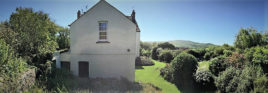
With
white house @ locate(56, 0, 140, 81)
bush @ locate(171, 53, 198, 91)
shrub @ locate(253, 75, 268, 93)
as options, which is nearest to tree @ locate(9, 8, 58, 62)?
white house @ locate(56, 0, 140, 81)

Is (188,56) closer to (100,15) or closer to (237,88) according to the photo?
(237,88)

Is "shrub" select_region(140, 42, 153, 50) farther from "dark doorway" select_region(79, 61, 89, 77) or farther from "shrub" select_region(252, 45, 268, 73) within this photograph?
"shrub" select_region(252, 45, 268, 73)

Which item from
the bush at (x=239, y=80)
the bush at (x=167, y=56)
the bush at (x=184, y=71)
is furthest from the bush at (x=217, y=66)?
the bush at (x=167, y=56)

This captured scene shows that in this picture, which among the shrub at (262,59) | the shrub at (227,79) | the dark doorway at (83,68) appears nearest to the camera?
the shrub at (262,59)

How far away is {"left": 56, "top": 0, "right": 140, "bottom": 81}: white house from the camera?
393 inches

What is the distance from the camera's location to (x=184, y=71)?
8969 mm

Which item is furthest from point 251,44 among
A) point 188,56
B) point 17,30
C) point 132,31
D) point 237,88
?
point 17,30

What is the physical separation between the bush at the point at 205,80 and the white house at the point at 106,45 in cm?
499

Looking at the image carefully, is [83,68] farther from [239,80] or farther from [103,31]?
[239,80]

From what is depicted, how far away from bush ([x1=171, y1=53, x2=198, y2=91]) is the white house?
3.57 m

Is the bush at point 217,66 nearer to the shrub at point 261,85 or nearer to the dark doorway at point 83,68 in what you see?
the shrub at point 261,85

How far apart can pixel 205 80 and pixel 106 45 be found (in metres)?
7.98

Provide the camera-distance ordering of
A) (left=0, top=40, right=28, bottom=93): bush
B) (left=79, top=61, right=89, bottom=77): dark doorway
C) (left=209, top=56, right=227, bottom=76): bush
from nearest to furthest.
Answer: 1. (left=0, top=40, right=28, bottom=93): bush
2. (left=209, top=56, right=227, bottom=76): bush
3. (left=79, top=61, right=89, bottom=77): dark doorway

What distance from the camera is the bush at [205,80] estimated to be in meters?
8.16
